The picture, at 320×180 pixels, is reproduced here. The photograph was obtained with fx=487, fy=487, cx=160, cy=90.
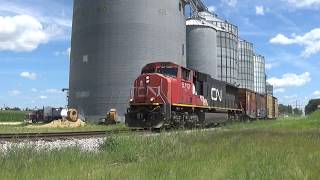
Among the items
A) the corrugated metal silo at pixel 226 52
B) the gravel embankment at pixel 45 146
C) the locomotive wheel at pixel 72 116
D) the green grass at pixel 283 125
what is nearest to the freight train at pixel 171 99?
the green grass at pixel 283 125

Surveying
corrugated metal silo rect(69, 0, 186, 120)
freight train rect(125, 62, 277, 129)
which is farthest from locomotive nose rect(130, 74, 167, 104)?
corrugated metal silo rect(69, 0, 186, 120)

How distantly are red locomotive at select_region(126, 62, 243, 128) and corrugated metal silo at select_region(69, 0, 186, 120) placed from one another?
20.7 meters

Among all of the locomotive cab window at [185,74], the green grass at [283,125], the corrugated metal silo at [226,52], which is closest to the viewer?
the locomotive cab window at [185,74]

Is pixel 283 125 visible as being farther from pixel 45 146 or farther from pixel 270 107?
pixel 270 107

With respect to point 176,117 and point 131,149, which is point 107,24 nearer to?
point 176,117

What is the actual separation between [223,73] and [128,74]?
1237 inches

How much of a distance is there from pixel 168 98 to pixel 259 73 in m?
101

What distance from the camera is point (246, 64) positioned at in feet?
351

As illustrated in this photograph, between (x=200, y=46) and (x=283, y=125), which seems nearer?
(x=283, y=125)

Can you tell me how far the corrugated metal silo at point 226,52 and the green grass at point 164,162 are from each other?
2598 inches

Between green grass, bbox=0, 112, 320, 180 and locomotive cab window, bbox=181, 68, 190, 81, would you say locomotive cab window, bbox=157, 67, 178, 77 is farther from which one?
green grass, bbox=0, 112, 320, 180

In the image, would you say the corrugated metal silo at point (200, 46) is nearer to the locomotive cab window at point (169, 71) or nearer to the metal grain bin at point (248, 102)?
the metal grain bin at point (248, 102)

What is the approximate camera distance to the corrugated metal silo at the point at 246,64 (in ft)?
338

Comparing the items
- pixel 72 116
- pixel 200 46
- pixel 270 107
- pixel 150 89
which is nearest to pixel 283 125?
pixel 150 89
